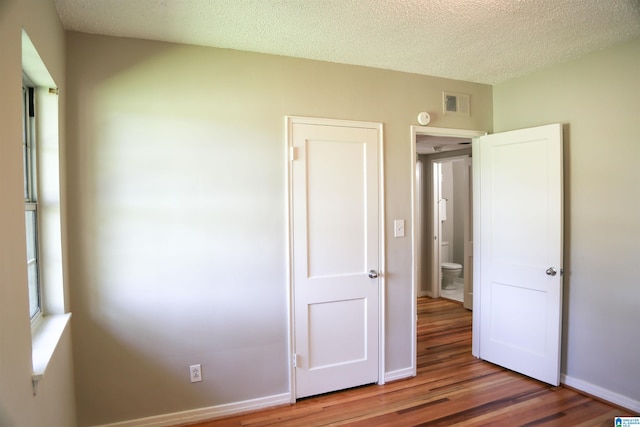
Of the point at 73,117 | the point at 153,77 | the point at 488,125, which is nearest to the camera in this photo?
the point at 73,117

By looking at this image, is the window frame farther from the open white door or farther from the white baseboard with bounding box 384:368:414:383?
the open white door

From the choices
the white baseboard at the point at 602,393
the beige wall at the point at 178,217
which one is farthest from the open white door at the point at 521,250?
the beige wall at the point at 178,217

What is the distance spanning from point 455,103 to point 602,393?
2475 millimetres

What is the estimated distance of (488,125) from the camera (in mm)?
3371

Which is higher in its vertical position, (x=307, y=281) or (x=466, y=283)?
(x=307, y=281)

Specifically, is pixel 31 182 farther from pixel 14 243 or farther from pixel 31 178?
pixel 14 243

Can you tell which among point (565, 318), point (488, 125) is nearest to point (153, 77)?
point (488, 125)

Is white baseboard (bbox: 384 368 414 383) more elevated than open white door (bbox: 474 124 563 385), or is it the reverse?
open white door (bbox: 474 124 563 385)

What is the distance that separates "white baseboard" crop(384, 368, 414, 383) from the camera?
118 inches

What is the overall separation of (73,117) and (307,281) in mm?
1810

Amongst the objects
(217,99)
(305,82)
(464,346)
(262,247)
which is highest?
(305,82)

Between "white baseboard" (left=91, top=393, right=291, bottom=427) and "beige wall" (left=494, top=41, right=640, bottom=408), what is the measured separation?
228cm

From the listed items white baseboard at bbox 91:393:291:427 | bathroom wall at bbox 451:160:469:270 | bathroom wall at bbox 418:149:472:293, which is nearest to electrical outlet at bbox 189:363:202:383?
white baseboard at bbox 91:393:291:427

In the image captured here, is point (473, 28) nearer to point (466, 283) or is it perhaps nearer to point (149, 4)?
point (149, 4)
